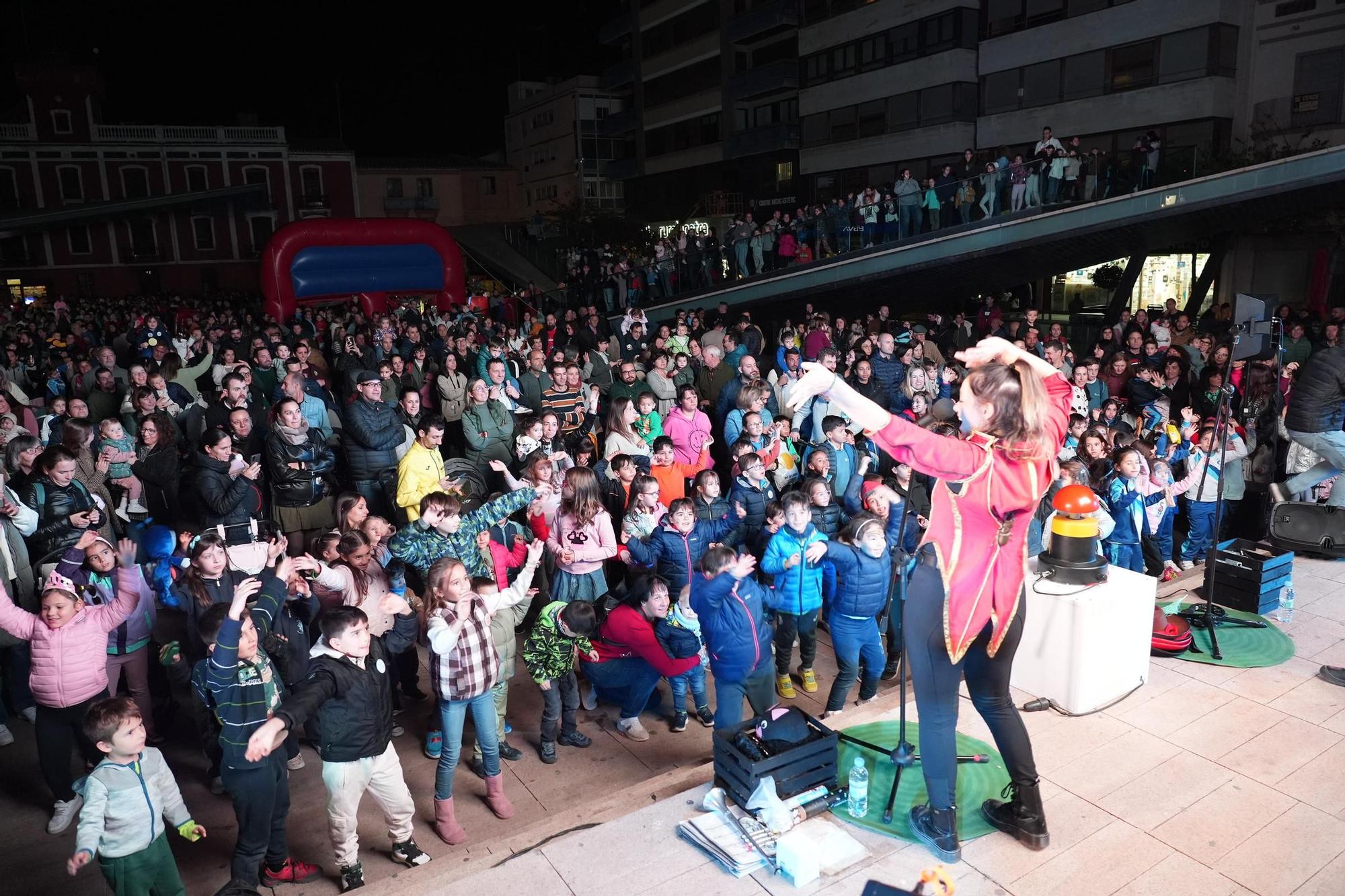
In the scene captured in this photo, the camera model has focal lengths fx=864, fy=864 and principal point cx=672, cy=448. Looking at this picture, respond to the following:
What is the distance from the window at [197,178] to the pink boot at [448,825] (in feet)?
141

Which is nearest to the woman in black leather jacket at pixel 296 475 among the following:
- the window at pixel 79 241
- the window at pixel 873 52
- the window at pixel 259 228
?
the window at pixel 873 52

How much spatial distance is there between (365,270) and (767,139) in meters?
17.9

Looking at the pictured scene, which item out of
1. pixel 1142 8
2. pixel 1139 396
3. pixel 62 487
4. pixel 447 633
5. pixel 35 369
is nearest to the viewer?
pixel 447 633

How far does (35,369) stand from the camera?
12125 mm

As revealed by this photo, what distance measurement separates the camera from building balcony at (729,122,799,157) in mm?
31031

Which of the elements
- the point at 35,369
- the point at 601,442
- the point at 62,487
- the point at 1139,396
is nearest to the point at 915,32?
the point at 1139,396

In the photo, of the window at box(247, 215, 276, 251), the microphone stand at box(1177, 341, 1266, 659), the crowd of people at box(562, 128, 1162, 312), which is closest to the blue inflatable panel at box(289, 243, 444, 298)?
the crowd of people at box(562, 128, 1162, 312)

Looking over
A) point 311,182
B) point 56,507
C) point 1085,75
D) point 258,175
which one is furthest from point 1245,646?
point 311,182

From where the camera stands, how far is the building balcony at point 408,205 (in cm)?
4597

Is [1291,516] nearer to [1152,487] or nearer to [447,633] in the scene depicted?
[1152,487]

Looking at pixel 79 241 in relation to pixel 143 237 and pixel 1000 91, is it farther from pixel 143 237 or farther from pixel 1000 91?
pixel 1000 91

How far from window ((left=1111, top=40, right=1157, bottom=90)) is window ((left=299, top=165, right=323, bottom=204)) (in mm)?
36134

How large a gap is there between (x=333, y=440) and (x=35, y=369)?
22.3 ft

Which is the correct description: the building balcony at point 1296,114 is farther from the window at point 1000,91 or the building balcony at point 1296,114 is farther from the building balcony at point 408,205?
the building balcony at point 408,205
